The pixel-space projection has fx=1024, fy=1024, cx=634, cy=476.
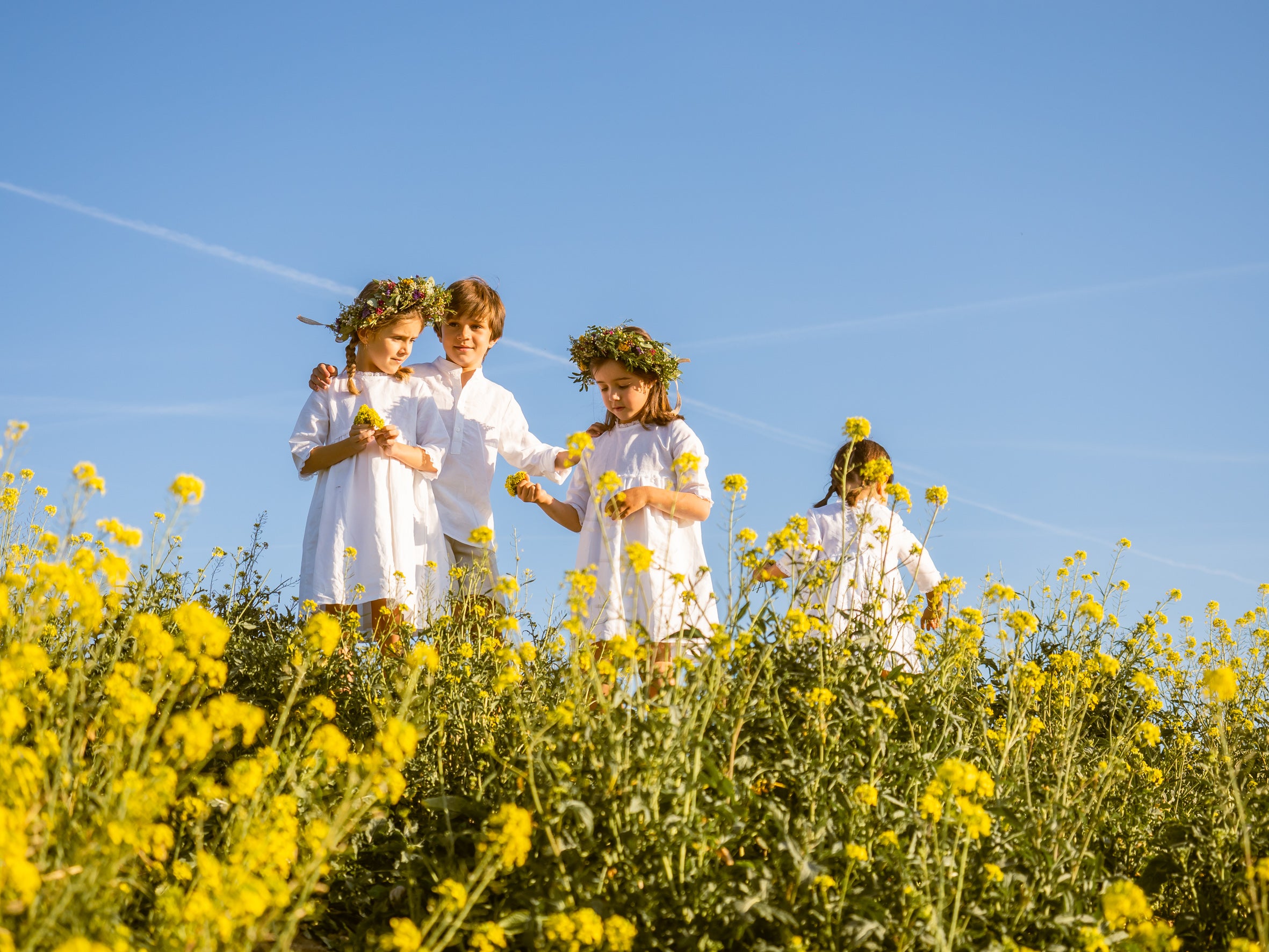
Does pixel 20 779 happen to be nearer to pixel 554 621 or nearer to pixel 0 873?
pixel 0 873

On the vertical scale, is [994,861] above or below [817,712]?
below

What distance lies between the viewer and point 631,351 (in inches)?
190

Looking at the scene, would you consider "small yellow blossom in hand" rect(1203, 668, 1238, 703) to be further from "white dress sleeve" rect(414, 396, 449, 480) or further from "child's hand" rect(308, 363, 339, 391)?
"child's hand" rect(308, 363, 339, 391)

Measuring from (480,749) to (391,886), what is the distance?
0.44 metres

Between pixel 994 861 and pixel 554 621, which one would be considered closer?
pixel 994 861

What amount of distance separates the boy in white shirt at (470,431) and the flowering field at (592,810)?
159cm

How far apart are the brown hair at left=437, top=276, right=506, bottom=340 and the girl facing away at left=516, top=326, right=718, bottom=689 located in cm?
52

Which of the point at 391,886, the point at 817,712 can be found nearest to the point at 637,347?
the point at 817,712

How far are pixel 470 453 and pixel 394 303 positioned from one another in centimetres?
82

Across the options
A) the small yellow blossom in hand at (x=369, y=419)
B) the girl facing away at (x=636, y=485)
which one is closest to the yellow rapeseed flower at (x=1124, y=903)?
the girl facing away at (x=636, y=485)

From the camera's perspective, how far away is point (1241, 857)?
2.88 m

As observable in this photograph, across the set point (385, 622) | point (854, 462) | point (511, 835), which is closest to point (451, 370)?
point (385, 622)

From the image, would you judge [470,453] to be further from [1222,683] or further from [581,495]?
[1222,683]

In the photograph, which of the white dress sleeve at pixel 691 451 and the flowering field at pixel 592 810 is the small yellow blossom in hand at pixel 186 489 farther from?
the white dress sleeve at pixel 691 451
